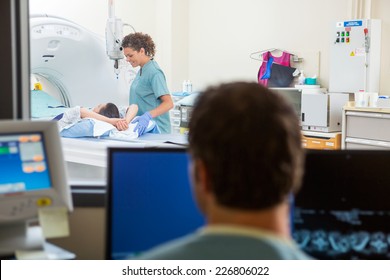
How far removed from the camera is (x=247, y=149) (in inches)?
31.6

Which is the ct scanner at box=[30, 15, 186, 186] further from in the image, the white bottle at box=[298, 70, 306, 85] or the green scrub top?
the white bottle at box=[298, 70, 306, 85]

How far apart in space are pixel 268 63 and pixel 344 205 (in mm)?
4807

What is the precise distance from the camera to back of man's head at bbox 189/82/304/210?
31.7 inches

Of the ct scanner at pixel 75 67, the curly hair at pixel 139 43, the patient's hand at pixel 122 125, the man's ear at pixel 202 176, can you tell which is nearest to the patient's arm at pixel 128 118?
the patient's hand at pixel 122 125

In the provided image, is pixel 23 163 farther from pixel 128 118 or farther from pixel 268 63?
pixel 268 63

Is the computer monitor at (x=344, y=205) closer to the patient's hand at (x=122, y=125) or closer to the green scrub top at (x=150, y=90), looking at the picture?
the patient's hand at (x=122, y=125)

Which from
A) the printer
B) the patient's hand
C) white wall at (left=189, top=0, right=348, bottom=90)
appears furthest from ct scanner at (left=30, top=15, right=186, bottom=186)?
the printer

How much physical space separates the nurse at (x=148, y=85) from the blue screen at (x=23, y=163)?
2.21 metres

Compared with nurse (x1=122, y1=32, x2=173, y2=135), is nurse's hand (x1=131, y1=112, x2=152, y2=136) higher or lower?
lower

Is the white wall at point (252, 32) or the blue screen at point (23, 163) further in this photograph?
the white wall at point (252, 32)

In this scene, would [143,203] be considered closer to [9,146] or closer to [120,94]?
[9,146]

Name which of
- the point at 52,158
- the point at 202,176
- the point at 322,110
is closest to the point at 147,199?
the point at 52,158

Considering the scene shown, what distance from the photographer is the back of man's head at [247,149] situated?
0.80m

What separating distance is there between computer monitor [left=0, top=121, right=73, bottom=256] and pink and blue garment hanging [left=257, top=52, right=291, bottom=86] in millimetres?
4599
